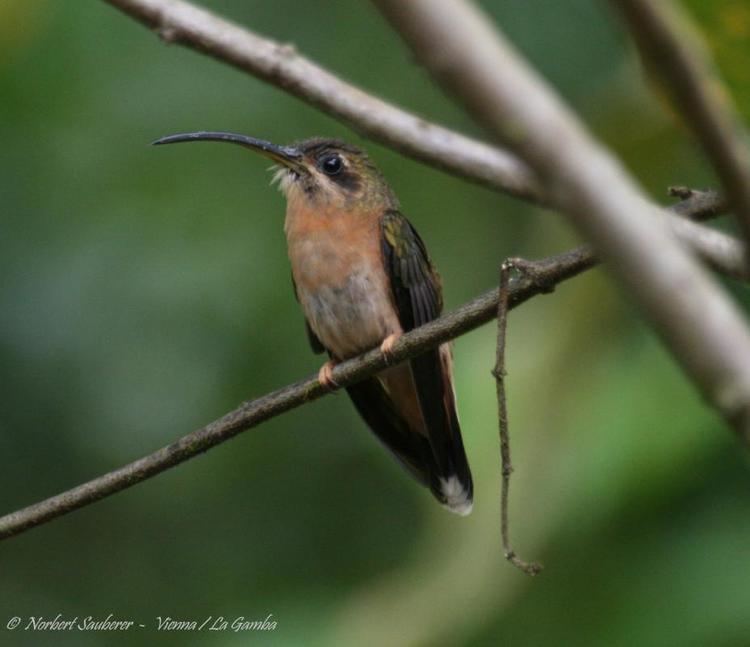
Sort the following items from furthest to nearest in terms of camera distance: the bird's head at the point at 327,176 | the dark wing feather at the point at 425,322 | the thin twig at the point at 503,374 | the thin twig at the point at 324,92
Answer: the bird's head at the point at 327,176
the dark wing feather at the point at 425,322
the thin twig at the point at 503,374
the thin twig at the point at 324,92

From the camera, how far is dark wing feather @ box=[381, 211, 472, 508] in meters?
4.57

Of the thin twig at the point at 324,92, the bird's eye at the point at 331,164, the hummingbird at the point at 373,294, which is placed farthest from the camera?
the bird's eye at the point at 331,164

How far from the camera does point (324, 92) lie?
1809mm

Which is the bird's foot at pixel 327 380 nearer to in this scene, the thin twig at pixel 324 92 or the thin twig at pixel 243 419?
the thin twig at pixel 243 419

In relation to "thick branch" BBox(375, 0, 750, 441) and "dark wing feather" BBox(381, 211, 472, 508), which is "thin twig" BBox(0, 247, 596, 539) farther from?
"thick branch" BBox(375, 0, 750, 441)

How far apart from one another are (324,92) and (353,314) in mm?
2919

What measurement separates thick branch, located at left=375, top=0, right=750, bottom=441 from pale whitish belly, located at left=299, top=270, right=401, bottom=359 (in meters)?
3.74

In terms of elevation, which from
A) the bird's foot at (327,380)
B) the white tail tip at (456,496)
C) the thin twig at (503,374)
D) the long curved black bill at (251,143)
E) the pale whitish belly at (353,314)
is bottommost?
the thin twig at (503,374)

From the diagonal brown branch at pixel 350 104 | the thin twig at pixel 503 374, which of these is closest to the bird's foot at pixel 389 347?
the thin twig at pixel 503 374

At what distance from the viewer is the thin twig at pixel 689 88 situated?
0.98 meters

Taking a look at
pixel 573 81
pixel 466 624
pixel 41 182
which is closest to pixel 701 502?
pixel 466 624

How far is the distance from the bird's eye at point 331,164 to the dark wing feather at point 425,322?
0.40 meters

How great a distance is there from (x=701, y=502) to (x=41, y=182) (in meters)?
4.52

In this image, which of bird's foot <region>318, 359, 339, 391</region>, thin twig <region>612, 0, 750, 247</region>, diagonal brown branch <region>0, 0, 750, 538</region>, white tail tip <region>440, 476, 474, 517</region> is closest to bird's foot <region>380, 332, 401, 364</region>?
bird's foot <region>318, 359, 339, 391</region>
